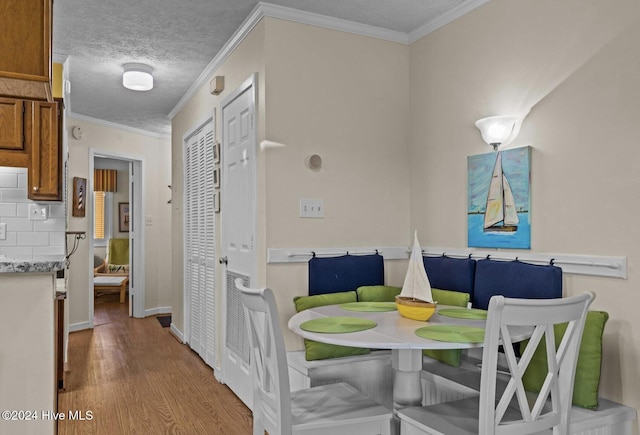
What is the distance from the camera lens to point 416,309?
2.05 m

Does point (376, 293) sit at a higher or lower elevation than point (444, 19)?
lower

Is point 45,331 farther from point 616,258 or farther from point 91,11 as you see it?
point 616,258

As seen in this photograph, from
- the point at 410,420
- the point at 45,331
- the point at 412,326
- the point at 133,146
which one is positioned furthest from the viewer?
the point at 133,146

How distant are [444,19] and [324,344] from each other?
2.12 metres

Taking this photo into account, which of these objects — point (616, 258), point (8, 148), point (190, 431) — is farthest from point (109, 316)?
point (616, 258)

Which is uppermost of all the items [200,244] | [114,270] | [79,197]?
[79,197]

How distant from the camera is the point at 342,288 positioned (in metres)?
2.99

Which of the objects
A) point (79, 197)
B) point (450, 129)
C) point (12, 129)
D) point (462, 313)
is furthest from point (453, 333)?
point (79, 197)

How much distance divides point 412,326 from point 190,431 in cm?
167

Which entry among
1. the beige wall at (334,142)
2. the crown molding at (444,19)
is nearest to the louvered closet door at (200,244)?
the beige wall at (334,142)

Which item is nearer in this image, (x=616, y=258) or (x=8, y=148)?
(x=616, y=258)

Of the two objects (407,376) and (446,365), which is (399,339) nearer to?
(407,376)

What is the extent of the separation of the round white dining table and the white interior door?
1.06 m

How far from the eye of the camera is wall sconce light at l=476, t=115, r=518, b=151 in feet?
8.21
